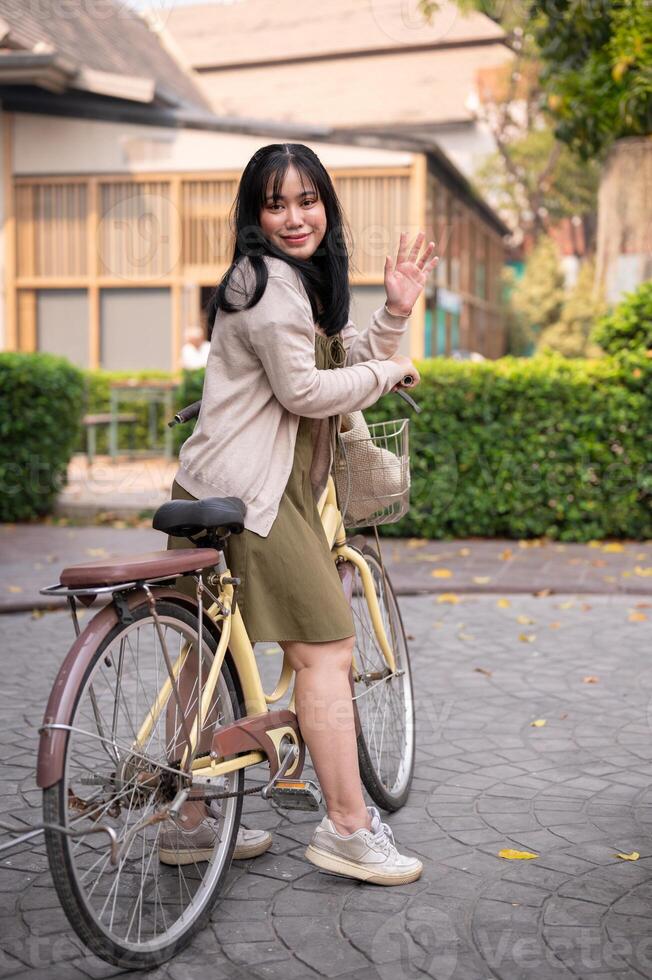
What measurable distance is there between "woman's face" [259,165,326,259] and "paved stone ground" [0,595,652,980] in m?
1.60

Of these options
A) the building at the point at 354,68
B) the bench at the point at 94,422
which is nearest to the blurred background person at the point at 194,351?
the bench at the point at 94,422

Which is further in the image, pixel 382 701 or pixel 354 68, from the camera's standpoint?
pixel 354 68

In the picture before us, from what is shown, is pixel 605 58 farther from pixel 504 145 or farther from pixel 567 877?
pixel 504 145

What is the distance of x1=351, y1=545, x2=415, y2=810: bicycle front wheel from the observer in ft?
12.0

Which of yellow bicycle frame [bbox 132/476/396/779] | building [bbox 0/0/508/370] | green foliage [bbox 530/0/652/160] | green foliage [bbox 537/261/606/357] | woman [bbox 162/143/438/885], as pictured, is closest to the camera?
yellow bicycle frame [bbox 132/476/396/779]

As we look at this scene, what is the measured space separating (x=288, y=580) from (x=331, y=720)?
42cm

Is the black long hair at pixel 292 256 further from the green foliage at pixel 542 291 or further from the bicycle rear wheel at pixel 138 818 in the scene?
the green foliage at pixel 542 291

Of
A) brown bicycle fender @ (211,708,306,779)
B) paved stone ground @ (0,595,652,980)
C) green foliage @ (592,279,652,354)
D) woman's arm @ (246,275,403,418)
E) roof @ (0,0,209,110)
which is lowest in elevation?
paved stone ground @ (0,595,652,980)

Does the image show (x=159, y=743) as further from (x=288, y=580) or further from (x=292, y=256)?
(x=292, y=256)

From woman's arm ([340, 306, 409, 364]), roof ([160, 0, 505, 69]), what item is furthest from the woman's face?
roof ([160, 0, 505, 69])

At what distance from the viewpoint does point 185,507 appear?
286 cm

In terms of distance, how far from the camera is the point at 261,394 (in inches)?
120

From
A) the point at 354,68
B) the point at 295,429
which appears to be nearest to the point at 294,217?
the point at 295,429

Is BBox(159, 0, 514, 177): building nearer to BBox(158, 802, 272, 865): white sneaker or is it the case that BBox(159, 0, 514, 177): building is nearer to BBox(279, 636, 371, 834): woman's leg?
BBox(279, 636, 371, 834): woman's leg
